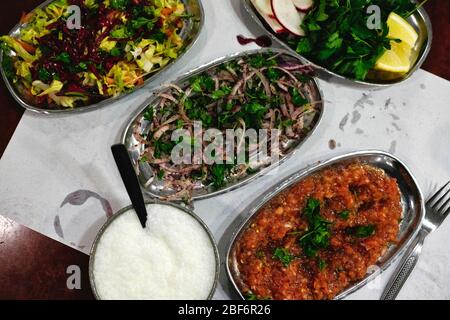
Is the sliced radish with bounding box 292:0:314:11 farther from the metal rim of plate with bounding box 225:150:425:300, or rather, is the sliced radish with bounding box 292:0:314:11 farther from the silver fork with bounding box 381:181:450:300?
the silver fork with bounding box 381:181:450:300

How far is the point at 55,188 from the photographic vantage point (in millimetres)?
2854

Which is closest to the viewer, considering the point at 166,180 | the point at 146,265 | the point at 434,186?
the point at 146,265

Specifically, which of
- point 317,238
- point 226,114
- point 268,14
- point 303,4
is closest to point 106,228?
point 226,114

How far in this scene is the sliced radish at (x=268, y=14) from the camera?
2842 mm

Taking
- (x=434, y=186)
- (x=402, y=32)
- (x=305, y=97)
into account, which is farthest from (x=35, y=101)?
A: (x=434, y=186)

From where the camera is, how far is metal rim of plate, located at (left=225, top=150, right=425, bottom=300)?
2711 millimetres

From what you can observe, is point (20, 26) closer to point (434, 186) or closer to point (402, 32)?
point (402, 32)

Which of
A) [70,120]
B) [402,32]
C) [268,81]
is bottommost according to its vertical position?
[70,120]

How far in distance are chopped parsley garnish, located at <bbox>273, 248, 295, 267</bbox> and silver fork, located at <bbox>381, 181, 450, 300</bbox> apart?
672 millimetres

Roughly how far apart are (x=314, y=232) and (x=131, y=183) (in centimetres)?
99

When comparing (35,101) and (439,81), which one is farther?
(439,81)

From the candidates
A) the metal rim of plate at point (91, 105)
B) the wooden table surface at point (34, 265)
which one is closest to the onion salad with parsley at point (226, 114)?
the metal rim of plate at point (91, 105)

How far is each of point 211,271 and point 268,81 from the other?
112cm

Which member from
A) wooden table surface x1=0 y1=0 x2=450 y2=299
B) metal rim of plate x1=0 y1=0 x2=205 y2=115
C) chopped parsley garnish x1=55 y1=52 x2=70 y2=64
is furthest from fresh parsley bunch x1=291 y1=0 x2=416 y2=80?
wooden table surface x1=0 y1=0 x2=450 y2=299
